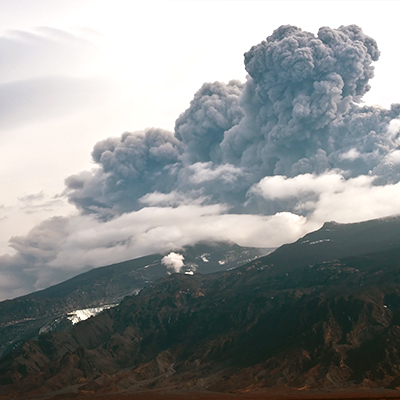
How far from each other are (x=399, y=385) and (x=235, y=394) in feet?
167

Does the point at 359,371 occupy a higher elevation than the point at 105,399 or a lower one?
lower

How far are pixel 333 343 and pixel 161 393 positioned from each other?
63.7 meters

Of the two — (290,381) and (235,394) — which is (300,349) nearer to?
(290,381)

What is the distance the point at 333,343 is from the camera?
19812cm

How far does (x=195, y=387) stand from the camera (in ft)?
641

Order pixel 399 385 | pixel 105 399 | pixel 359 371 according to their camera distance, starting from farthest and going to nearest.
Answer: pixel 105 399, pixel 359 371, pixel 399 385

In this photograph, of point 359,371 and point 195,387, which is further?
point 195,387

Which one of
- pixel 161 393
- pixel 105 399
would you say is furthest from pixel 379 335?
pixel 105 399

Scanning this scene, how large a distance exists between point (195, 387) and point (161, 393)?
12.1 m

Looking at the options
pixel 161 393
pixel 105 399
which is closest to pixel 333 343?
pixel 161 393

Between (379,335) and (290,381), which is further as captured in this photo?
(379,335)

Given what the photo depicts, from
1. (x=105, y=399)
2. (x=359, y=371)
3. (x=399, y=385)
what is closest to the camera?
(x=399, y=385)

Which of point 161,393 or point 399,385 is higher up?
point 161,393

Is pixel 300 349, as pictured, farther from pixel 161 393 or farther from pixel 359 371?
pixel 161 393
